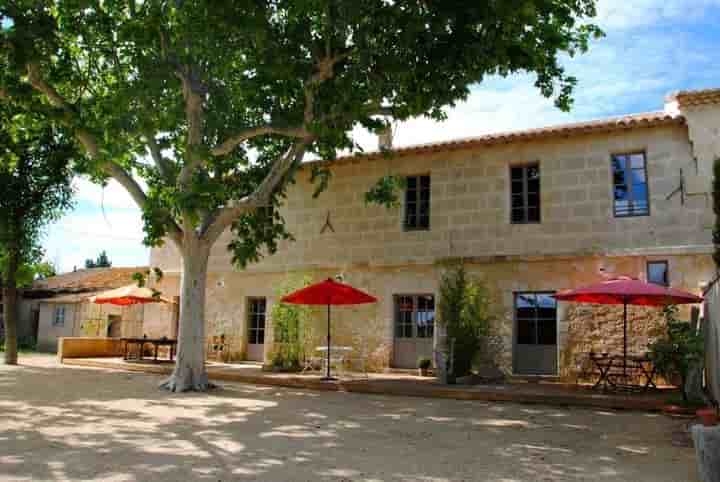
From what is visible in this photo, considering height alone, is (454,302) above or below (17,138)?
below

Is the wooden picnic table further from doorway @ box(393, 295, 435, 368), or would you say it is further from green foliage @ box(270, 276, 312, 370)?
doorway @ box(393, 295, 435, 368)

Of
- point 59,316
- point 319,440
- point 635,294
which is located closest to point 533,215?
point 635,294

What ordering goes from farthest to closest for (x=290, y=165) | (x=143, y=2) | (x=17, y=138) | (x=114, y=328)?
(x=114, y=328)
(x=17, y=138)
(x=290, y=165)
(x=143, y=2)

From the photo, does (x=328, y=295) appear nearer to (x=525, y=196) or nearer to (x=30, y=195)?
(x=525, y=196)

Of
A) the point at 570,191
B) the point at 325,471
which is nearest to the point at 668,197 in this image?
the point at 570,191

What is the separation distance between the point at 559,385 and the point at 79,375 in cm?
1051

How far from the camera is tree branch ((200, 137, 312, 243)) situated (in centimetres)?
1145

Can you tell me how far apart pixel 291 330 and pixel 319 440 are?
8871 millimetres

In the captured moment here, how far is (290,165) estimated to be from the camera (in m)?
12.1

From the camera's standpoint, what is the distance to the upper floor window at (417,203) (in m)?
14.9

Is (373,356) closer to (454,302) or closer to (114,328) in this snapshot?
(454,302)

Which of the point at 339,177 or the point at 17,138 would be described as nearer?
the point at 17,138

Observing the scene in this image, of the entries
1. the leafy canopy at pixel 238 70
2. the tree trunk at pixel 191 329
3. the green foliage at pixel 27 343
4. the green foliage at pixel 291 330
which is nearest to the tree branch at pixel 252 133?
the leafy canopy at pixel 238 70

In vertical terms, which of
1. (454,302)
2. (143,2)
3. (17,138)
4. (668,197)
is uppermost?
(143,2)
